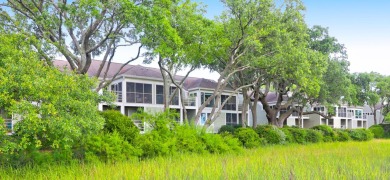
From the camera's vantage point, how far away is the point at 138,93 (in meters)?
31.2

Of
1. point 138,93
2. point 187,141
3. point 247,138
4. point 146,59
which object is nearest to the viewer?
point 187,141

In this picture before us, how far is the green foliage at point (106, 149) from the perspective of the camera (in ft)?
37.3

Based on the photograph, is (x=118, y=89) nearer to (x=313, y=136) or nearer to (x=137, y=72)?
(x=137, y=72)

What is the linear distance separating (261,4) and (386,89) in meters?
34.6

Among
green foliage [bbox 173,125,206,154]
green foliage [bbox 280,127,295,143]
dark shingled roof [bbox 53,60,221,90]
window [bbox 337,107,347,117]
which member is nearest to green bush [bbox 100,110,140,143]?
green foliage [bbox 173,125,206,154]

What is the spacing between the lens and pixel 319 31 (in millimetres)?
32344

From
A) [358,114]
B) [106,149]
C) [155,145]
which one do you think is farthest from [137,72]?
[358,114]

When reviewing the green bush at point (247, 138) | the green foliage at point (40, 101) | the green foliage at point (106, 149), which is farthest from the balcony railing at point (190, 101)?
the green foliage at point (40, 101)

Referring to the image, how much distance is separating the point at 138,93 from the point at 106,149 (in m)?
19.9

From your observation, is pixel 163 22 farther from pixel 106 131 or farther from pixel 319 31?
pixel 319 31

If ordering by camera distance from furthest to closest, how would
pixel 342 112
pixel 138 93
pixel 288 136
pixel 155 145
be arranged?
pixel 342 112
pixel 138 93
pixel 288 136
pixel 155 145

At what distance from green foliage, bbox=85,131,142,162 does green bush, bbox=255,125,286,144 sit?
10.9m

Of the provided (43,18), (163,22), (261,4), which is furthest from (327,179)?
(261,4)

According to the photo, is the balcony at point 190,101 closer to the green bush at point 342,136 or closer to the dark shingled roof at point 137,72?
the dark shingled roof at point 137,72
